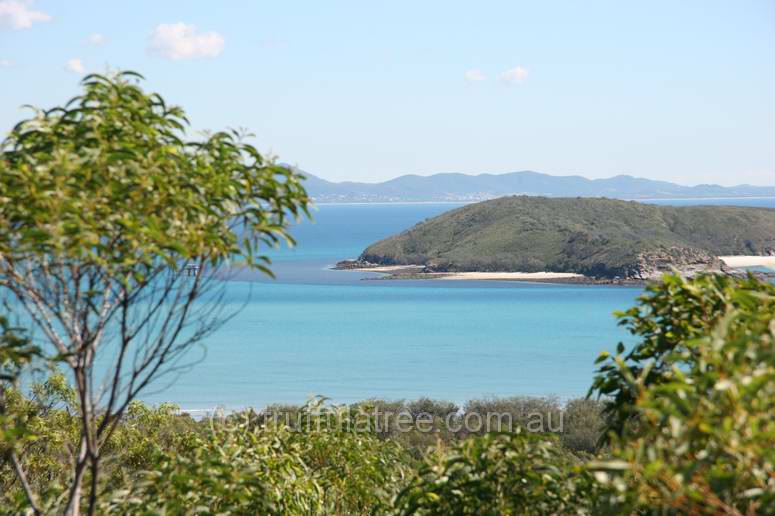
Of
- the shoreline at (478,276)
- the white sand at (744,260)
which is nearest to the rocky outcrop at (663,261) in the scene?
the shoreline at (478,276)

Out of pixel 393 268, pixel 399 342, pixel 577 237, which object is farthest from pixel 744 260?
pixel 399 342

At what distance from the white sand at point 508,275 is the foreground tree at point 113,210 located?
291ft

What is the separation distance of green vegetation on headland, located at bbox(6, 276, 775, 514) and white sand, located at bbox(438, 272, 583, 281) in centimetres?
8437

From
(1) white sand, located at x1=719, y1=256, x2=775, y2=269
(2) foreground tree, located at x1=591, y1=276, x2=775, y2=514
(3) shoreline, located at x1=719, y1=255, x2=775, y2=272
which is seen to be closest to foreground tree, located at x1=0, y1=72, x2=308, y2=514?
(2) foreground tree, located at x1=591, y1=276, x2=775, y2=514

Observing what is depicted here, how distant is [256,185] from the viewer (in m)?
4.42

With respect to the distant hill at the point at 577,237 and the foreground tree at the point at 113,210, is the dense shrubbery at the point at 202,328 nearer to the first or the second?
the foreground tree at the point at 113,210

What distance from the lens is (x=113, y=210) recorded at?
388 centimetres

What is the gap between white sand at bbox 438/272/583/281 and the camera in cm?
9219

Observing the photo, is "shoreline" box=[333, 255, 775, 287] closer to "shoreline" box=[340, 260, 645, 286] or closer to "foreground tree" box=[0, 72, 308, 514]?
"shoreline" box=[340, 260, 645, 286]

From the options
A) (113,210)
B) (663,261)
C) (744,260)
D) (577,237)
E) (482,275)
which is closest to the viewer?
(113,210)

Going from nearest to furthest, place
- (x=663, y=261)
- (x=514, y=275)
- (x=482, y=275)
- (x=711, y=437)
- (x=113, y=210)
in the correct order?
(x=711, y=437)
(x=113, y=210)
(x=663, y=261)
(x=514, y=275)
(x=482, y=275)

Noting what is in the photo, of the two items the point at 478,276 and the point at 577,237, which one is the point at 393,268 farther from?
the point at 577,237

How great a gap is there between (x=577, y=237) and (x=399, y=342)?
151ft

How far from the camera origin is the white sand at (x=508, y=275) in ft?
302
